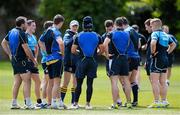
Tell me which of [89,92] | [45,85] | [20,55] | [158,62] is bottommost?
[89,92]

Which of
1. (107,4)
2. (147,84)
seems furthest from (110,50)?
(107,4)

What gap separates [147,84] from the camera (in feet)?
91.5

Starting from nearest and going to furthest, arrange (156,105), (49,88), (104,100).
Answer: (49,88) < (156,105) < (104,100)

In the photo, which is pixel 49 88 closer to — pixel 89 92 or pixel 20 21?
pixel 89 92

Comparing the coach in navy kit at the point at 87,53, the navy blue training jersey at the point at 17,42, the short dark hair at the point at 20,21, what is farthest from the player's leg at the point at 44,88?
the short dark hair at the point at 20,21

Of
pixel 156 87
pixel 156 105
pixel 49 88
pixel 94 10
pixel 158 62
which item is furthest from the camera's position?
pixel 94 10

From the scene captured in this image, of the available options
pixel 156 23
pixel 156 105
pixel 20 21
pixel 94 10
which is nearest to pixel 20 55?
pixel 20 21

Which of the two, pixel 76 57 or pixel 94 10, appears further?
pixel 94 10

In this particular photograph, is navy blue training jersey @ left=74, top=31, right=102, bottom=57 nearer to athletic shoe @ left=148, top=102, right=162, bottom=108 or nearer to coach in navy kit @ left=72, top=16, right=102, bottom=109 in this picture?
coach in navy kit @ left=72, top=16, right=102, bottom=109

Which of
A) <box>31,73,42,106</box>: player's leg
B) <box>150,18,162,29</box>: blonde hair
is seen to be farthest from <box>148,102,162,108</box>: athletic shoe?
<box>31,73,42,106</box>: player's leg

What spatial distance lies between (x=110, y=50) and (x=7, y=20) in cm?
4138

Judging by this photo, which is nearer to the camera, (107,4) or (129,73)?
(129,73)

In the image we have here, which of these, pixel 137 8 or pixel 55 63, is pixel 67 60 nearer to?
pixel 55 63

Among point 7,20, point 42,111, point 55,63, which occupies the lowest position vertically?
point 42,111
